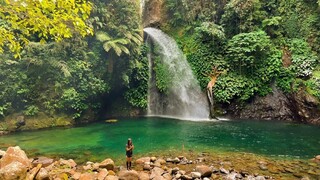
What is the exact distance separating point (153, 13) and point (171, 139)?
17276 millimetres

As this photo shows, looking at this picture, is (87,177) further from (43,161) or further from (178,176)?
(43,161)

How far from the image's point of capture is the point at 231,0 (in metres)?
22.2

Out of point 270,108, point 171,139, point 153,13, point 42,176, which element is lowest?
point 171,139

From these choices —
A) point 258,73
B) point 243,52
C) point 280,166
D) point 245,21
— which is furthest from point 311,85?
point 280,166

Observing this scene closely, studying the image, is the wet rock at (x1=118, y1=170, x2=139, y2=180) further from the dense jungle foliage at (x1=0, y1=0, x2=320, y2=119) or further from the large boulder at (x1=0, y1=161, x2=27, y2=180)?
the dense jungle foliage at (x1=0, y1=0, x2=320, y2=119)

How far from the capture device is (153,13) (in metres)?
27.5

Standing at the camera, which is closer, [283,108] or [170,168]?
[170,168]

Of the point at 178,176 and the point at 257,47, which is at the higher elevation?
the point at 257,47

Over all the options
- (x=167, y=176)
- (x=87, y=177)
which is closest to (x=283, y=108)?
(x=167, y=176)

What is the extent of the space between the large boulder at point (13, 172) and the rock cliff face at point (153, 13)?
72.1ft

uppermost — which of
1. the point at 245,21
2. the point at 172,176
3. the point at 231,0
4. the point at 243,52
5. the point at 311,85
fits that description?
the point at 231,0

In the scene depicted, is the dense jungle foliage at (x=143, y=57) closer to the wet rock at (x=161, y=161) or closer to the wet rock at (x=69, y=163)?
the wet rock at (x=69, y=163)

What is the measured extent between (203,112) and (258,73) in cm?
564

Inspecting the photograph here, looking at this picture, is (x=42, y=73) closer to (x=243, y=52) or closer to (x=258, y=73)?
(x=243, y=52)
